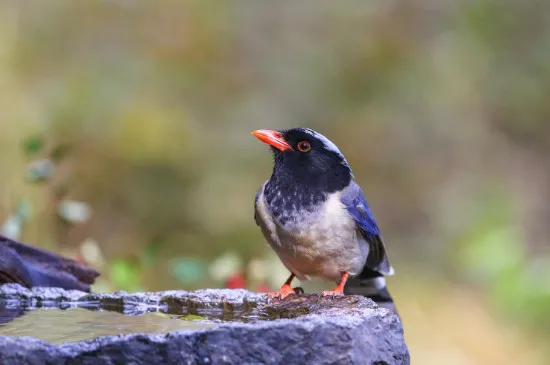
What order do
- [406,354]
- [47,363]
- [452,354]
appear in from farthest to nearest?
[452,354] < [406,354] < [47,363]

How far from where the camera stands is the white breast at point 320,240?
146 inches

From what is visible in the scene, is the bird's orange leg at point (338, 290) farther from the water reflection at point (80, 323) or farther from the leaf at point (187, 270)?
the leaf at point (187, 270)

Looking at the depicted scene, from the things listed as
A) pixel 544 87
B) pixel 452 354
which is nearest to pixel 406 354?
pixel 452 354

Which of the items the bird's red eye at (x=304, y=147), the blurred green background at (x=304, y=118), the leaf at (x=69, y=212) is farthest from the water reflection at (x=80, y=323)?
the blurred green background at (x=304, y=118)

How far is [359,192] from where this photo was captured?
4.02 metres

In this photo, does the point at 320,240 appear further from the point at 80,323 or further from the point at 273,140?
the point at 80,323

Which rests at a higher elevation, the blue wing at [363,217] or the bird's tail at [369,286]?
the blue wing at [363,217]

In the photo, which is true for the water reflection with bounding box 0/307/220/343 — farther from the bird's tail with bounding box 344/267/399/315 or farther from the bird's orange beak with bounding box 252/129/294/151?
the bird's tail with bounding box 344/267/399/315

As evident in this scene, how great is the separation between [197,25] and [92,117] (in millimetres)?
1622

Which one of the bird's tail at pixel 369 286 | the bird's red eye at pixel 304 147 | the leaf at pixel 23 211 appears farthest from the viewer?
the leaf at pixel 23 211

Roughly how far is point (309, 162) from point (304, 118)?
4.55 meters

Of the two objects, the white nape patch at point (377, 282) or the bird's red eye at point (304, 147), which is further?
the white nape patch at point (377, 282)

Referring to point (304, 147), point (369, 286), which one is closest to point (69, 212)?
point (304, 147)

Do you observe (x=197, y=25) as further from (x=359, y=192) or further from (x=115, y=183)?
(x=359, y=192)
